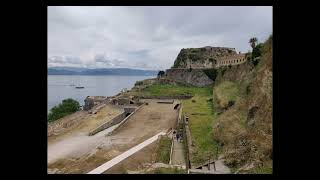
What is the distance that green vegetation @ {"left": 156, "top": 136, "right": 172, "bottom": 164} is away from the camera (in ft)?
42.7

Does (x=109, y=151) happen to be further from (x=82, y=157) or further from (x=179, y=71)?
(x=179, y=71)

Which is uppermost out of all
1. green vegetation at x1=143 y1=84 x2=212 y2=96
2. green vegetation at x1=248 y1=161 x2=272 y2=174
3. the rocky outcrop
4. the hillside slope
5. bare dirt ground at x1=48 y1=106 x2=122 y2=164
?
the rocky outcrop

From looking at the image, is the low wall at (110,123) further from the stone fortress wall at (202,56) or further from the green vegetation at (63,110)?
the stone fortress wall at (202,56)

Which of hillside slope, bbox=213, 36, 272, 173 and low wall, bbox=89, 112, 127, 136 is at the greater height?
hillside slope, bbox=213, 36, 272, 173

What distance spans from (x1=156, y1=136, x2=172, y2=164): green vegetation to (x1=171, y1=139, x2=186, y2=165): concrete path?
0.80ft

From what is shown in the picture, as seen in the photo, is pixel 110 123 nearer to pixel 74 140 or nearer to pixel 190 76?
pixel 74 140

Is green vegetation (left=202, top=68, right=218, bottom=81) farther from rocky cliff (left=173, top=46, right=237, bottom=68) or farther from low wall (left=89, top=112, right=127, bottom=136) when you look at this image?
low wall (left=89, top=112, right=127, bottom=136)

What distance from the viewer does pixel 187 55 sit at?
214 feet

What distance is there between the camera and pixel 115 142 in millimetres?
16828

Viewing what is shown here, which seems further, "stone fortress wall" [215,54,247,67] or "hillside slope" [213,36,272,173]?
"stone fortress wall" [215,54,247,67]

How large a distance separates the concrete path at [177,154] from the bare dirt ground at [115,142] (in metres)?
0.97

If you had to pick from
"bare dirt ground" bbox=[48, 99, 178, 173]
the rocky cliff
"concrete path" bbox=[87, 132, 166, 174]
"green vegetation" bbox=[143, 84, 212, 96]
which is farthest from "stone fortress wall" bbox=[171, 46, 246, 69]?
"concrete path" bbox=[87, 132, 166, 174]

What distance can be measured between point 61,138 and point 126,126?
12.6 feet
